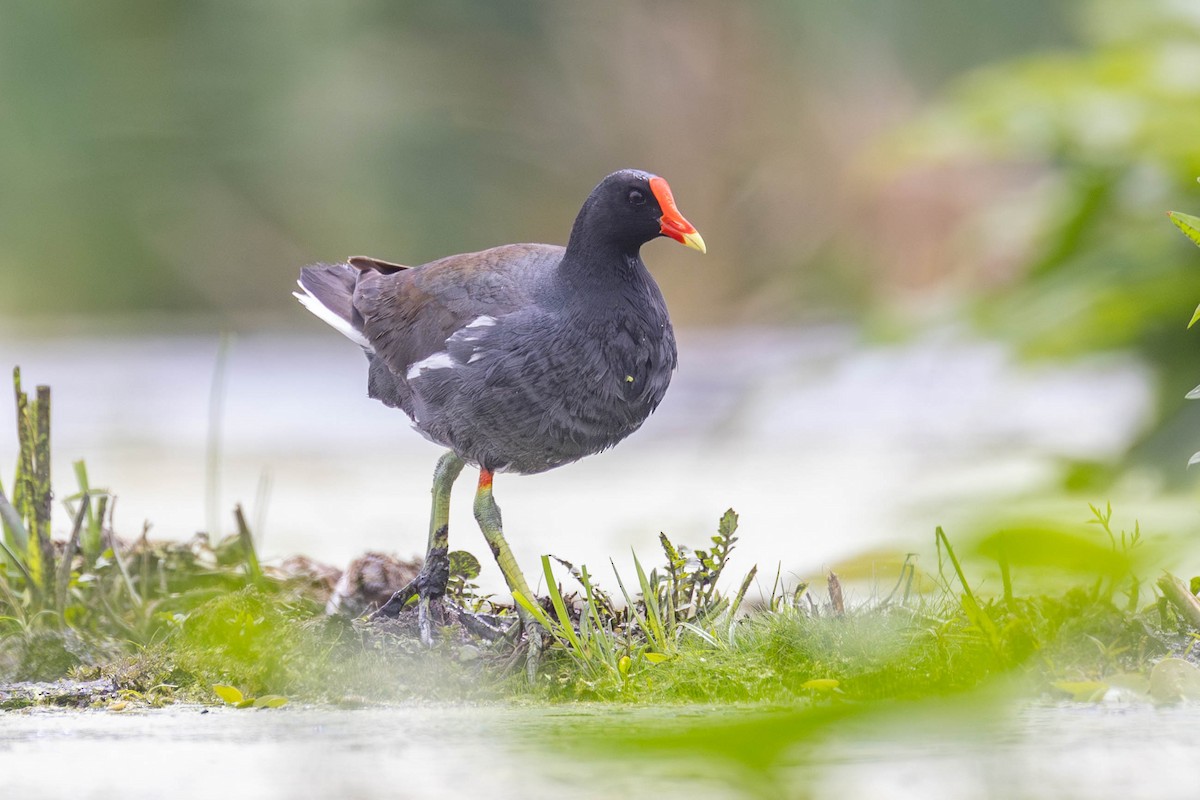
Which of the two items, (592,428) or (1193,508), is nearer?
(1193,508)

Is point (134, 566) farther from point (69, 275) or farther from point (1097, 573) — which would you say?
point (69, 275)

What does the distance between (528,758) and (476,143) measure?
685 cm

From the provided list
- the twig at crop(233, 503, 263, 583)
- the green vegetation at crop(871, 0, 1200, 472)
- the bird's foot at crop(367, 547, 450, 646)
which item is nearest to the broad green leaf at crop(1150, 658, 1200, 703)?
the green vegetation at crop(871, 0, 1200, 472)

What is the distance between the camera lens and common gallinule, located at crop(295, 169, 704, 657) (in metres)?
1.88

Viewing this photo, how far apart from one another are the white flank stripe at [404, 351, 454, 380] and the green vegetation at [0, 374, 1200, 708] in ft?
0.97

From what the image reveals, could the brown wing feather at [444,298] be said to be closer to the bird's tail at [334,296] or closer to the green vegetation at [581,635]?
the bird's tail at [334,296]

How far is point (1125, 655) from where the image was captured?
1.49 metres

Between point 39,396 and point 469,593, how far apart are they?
65 cm

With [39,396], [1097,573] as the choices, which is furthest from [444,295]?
[1097,573]

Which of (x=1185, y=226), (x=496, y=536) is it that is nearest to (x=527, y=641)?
(x=496, y=536)

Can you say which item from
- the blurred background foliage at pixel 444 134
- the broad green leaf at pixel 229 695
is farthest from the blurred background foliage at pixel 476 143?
the broad green leaf at pixel 229 695

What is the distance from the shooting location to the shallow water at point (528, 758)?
50 cm

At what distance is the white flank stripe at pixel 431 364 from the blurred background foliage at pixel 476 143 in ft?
11.2

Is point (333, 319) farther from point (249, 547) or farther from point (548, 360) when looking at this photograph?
point (548, 360)
